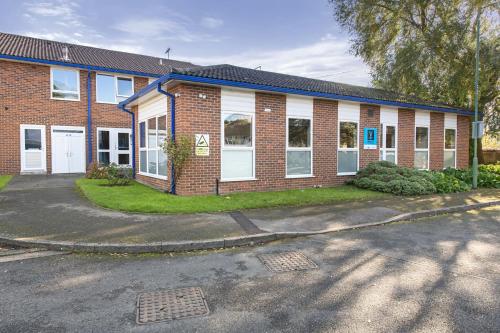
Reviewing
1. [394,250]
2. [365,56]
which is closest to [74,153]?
Result: [394,250]

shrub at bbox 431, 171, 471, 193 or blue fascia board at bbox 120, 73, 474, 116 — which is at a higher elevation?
blue fascia board at bbox 120, 73, 474, 116

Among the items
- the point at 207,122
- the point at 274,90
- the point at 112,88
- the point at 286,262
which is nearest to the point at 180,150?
the point at 207,122

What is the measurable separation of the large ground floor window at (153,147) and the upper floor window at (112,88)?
19.6 ft

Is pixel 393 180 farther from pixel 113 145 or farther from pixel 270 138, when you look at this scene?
pixel 113 145

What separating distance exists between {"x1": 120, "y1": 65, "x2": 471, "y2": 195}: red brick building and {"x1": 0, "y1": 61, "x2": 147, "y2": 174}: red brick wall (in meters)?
4.77

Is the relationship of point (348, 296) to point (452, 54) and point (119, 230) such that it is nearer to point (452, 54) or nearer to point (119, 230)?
point (119, 230)

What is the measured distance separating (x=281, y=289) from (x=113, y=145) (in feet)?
53.6

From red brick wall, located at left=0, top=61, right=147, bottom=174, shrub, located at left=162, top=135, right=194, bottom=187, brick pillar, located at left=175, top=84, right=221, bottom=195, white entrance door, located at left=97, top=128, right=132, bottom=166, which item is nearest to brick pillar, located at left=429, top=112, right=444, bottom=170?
brick pillar, located at left=175, top=84, right=221, bottom=195

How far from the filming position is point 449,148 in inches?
607

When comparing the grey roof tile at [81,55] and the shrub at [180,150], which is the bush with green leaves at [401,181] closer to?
the shrub at [180,150]

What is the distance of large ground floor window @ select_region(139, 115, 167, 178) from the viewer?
419 inches

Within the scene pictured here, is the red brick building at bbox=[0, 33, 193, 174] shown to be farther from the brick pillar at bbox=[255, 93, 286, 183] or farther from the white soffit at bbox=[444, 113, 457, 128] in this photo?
the white soffit at bbox=[444, 113, 457, 128]

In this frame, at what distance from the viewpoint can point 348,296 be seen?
354 cm

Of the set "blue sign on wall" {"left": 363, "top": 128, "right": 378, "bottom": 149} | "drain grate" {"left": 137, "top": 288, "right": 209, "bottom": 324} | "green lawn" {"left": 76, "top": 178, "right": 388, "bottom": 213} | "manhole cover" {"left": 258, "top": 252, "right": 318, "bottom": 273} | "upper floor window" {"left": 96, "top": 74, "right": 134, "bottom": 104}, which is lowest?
"manhole cover" {"left": 258, "top": 252, "right": 318, "bottom": 273}
